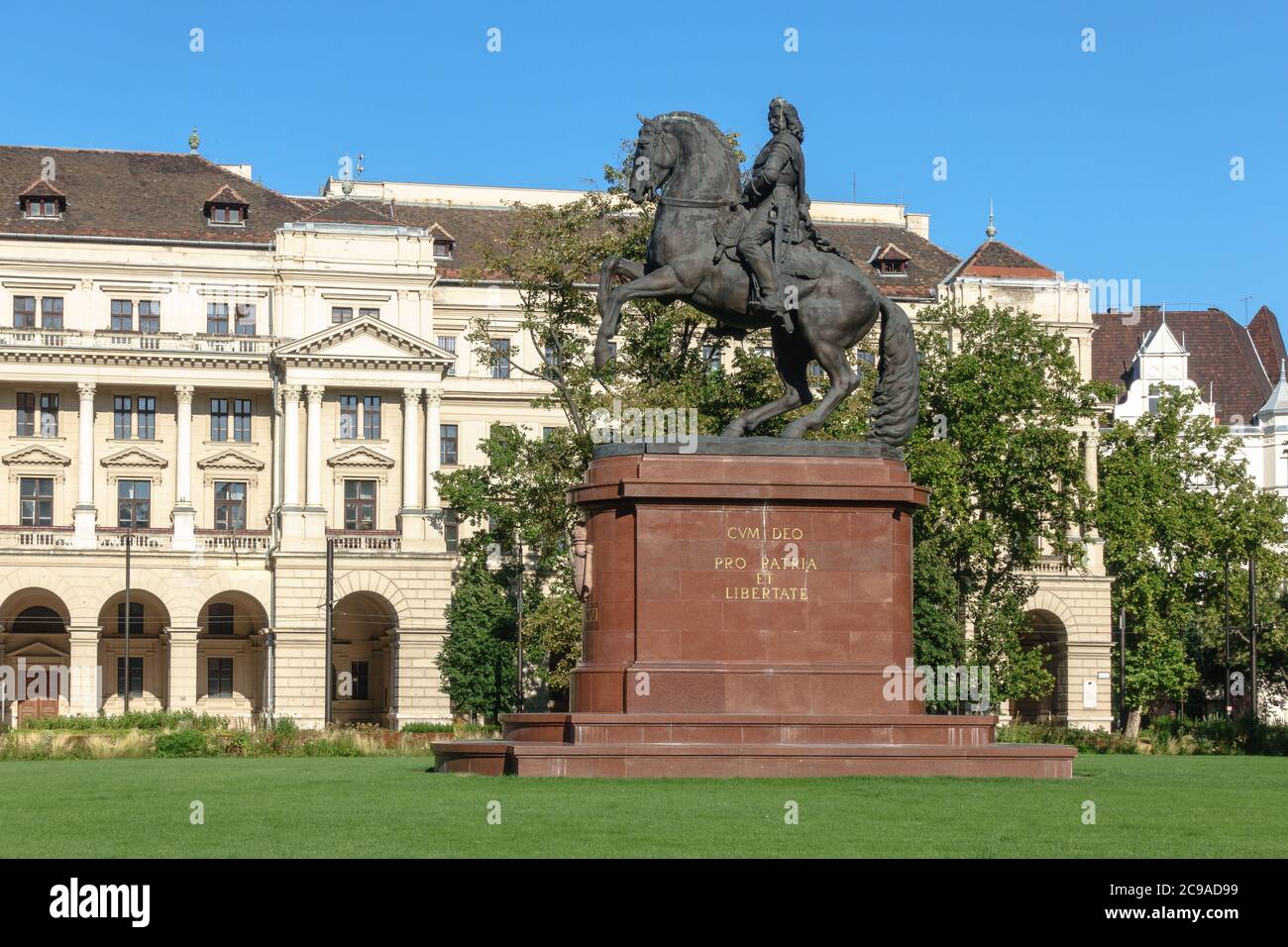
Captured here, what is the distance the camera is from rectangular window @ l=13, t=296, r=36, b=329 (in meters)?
87.0

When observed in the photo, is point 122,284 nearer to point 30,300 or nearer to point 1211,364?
point 30,300

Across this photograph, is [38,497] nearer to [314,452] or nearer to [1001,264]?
[314,452]

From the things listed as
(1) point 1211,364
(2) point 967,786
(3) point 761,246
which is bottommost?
(2) point 967,786

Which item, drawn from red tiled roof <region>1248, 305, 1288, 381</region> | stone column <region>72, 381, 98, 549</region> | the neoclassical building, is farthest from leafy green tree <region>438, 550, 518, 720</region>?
red tiled roof <region>1248, 305, 1288, 381</region>

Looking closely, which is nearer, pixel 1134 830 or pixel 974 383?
pixel 1134 830

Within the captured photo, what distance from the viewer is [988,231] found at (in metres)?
95.6

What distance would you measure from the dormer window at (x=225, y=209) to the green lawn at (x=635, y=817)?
216 ft

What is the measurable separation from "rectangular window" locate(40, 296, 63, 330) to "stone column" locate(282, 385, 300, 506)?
9738 millimetres

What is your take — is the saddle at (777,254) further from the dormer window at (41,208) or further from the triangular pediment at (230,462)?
the dormer window at (41,208)

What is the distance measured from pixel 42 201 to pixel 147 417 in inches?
383

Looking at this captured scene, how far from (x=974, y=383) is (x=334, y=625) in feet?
109

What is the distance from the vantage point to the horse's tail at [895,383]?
86.6 ft
